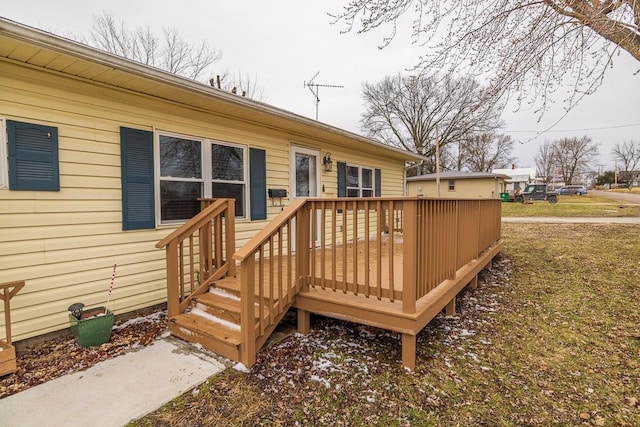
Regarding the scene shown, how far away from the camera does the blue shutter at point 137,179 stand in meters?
3.69

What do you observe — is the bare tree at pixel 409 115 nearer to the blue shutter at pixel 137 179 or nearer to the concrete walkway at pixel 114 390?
the blue shutter at pixel 137 179

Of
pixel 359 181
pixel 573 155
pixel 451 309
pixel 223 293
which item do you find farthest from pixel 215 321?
pixel 573 155

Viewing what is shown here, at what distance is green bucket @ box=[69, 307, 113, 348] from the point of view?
307 cm

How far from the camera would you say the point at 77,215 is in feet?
11.1

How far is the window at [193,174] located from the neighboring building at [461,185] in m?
20.2

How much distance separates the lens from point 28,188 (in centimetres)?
304

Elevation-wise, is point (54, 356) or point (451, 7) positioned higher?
point (451, 7)

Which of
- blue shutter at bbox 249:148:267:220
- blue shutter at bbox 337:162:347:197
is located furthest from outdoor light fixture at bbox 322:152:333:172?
blue shutter at bbox 249:148:267:220

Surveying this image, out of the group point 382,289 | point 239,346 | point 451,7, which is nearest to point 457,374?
point 382,289

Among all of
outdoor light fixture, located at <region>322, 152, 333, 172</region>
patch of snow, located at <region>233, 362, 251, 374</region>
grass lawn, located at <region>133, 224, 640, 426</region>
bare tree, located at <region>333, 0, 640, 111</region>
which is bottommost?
grass lawn, located at <region>133, 224, 640, 426</region>

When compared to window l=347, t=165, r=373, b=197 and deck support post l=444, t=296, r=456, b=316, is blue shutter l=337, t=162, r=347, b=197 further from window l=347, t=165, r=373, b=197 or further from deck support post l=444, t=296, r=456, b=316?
deck support post l=444, t=296, r=456, b=316

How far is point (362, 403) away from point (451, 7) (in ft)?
17.7

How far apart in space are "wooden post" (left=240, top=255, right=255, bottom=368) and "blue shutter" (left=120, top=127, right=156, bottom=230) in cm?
190

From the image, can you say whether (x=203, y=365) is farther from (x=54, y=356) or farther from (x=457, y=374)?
(x=457, y=374)
